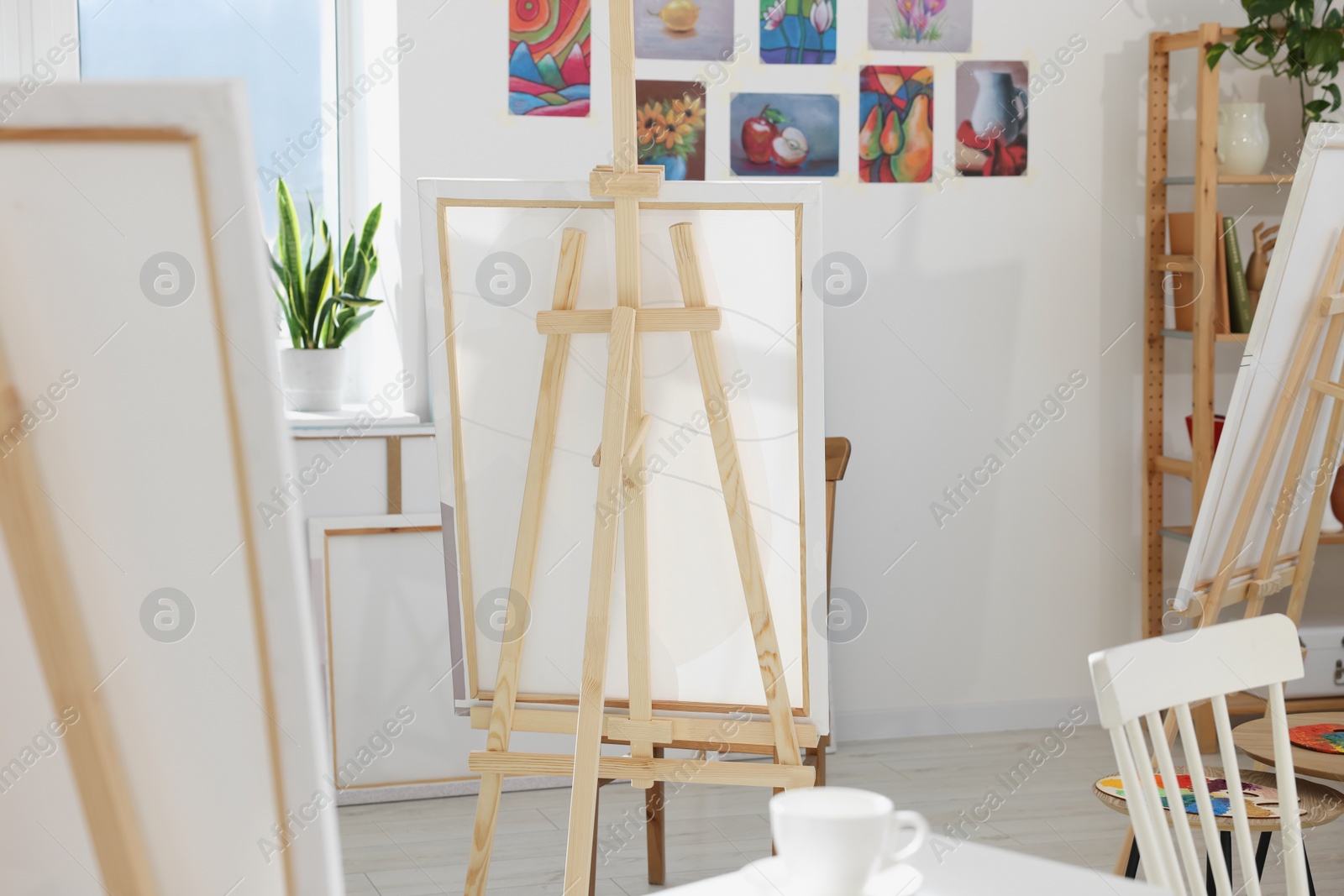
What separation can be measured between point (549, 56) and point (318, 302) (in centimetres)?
85

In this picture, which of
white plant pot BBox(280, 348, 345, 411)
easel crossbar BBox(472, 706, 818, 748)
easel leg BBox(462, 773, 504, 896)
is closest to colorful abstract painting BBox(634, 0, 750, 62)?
white plant pot BBox(280, 348, 345, 411)

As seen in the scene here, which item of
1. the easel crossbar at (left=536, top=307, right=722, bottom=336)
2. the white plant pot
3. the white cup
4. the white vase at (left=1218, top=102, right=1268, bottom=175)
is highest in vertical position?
the white vase at (left=1218, top=102, right=1268, bottom=175)

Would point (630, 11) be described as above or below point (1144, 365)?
above

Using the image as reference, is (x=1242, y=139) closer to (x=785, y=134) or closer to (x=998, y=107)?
(x=998, y=107)

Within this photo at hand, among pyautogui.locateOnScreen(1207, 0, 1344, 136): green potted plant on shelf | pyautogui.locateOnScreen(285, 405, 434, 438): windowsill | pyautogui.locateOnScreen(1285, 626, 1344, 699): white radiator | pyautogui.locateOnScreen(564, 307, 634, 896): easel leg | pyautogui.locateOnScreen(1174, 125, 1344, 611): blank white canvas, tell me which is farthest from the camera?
pyautogui.locateOnScreen(1285, 626, 1344, 699): white radiator

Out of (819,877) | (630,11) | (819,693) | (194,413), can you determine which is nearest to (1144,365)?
(819,693)

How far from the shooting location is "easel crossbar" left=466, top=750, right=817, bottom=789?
5.63ft

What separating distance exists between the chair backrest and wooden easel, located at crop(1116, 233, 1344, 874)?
727 mm

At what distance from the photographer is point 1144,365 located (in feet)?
11.4

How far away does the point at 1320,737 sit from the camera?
6.12 ft

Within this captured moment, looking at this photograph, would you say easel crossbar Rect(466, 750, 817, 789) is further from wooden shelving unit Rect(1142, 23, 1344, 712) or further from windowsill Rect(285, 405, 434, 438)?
wooden shelving unit Rect(1142, 23, 1344, 712)

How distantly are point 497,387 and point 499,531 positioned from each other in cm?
21

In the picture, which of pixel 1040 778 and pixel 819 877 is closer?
pixel 819 877

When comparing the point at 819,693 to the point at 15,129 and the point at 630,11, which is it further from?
the point at 15,129
